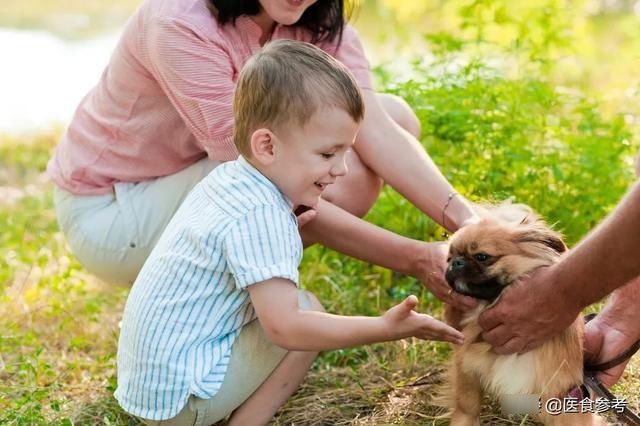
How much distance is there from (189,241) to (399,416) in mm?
844

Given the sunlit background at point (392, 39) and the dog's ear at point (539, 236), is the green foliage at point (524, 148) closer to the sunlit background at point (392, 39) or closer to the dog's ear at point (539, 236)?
the sunlit background at point (392, 39)

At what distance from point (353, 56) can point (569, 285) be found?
117 cm

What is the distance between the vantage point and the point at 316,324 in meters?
2.23

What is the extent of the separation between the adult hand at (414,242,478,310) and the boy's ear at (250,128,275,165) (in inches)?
23.0

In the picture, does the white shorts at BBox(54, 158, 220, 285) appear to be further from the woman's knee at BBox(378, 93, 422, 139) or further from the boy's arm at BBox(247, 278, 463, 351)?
the boy's arm at BBox(247, 278, 463, 351)

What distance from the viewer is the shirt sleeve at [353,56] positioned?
120 inches

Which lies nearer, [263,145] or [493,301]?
[263,145]

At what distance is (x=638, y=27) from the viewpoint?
4535mm

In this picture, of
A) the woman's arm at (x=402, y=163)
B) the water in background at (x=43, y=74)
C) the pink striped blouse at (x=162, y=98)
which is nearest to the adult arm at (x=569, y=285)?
the woman's arm at (x=402, y=163)

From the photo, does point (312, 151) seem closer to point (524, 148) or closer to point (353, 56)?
point (353, 56)

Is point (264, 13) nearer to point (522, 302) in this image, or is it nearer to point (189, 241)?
point (189, 241)

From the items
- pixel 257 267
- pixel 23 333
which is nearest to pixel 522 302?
pixel 257 267

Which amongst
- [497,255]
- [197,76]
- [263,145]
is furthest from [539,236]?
[197,76]

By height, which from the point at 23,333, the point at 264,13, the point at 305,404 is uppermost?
the point at 264,13
